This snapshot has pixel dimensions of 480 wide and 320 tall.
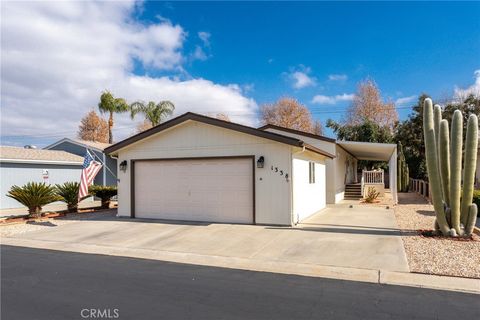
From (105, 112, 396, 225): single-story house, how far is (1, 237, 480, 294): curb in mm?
3959

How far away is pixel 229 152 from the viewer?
11.7 m

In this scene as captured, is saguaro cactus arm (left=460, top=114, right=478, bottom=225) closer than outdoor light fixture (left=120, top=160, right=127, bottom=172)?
Yes

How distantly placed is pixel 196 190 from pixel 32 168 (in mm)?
11528

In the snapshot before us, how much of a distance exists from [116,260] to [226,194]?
16.5ft

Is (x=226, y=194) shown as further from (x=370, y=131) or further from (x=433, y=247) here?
(x=370, y=131)

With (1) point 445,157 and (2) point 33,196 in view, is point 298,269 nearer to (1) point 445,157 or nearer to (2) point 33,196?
(1) point 445,157

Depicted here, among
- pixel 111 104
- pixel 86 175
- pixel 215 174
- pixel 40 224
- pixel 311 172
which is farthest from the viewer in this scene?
pixel 111 104

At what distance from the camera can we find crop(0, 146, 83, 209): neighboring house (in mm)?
17359

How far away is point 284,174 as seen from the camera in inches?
428

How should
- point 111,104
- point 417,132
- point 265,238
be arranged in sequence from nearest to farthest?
point 265,238 < point 111,104 < point 417,132

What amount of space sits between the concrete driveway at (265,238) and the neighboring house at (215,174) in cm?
70

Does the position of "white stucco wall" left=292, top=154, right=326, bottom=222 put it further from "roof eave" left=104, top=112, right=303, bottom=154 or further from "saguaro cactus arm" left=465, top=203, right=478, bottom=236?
"saguaro cactus arm" left=465, top=203, right=478, bottom=236

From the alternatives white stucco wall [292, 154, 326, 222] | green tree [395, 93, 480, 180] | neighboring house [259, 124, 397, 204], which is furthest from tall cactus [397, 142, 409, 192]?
white stucco wall [292, 154, 326, 222]

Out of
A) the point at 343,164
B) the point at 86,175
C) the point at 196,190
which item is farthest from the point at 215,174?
the point at 343,164
